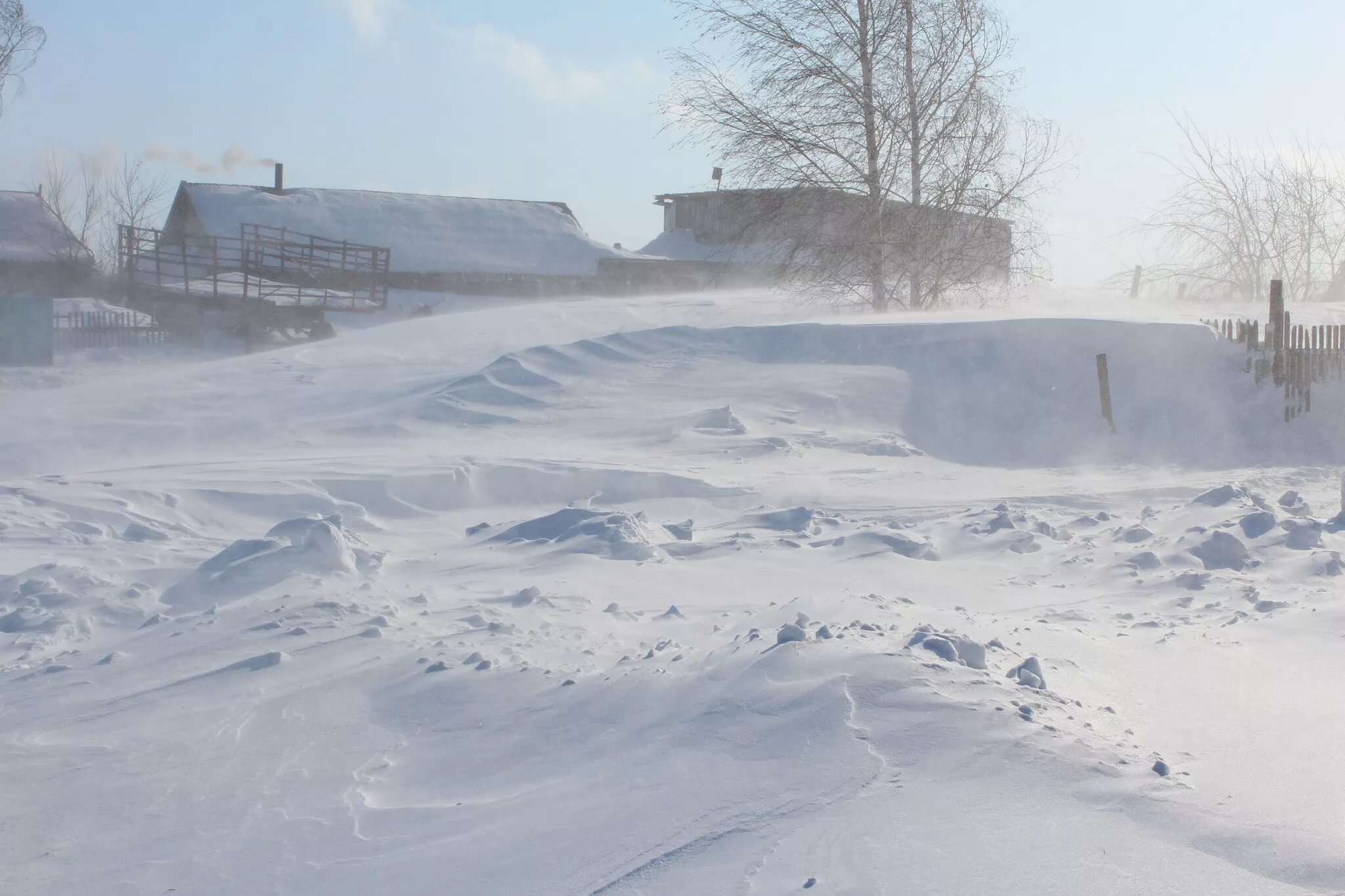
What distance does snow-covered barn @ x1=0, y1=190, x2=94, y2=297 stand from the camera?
36.4m

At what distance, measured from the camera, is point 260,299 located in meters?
23.0

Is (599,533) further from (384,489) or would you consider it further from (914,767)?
(914,767)

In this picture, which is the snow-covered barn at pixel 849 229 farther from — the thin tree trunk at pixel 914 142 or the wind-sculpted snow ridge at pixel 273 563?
the wind-sculpted snow ridge at pixel 273 563

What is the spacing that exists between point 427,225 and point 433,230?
0.40 meters

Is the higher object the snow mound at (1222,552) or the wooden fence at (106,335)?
the wooden fence at (106,335)

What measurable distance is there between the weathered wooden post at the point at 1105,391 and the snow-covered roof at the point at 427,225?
26.1 metres

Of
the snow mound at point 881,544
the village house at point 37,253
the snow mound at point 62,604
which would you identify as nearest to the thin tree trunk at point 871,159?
the snow mound at point 881,544

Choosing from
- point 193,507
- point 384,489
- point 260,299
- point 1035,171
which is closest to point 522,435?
point 384,489

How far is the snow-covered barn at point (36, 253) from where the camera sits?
36.4 meters

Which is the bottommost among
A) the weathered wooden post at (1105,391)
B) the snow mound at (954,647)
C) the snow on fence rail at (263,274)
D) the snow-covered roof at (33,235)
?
the snow mound at (954,647)

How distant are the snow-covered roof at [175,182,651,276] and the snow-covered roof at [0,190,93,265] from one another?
673 cm

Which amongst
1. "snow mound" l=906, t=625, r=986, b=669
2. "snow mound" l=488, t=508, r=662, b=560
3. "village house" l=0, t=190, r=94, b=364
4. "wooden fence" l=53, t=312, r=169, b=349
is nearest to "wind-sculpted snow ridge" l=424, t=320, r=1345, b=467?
"snow mound" l=488, t=508, r=662, b=560

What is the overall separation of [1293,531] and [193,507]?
20.3 ft

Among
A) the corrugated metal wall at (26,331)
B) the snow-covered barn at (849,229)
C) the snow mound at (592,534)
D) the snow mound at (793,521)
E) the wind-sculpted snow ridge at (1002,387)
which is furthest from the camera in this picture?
the corrugated metal wall at (26,331)
